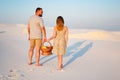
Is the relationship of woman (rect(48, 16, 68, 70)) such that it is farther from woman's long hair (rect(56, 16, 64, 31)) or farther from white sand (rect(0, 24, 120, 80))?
white sand (rect(0, 24, 120, 80))

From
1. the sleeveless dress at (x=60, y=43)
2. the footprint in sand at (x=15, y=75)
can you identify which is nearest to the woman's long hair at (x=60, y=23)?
the sleeveless dress at (x=60, y=43)

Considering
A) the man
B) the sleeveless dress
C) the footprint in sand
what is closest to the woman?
the sleeveless dress

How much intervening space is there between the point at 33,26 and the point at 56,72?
5.42 ft

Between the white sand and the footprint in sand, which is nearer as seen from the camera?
the footprint in sand

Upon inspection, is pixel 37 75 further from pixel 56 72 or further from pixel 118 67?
pixel 118 67

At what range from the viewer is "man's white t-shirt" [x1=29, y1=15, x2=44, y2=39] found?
870cm

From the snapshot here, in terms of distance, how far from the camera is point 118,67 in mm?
9750

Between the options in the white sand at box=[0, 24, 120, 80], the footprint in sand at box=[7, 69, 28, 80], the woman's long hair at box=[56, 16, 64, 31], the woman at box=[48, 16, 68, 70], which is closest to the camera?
the footprint in sand at box=[7, 69, 28, 80]

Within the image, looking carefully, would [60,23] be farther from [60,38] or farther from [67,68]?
[67,68]

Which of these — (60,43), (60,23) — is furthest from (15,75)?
(60,23)

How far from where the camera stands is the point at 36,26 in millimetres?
8734

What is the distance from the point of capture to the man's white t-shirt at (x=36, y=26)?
8.70 metres

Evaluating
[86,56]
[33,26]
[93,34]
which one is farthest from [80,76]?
[93,34]

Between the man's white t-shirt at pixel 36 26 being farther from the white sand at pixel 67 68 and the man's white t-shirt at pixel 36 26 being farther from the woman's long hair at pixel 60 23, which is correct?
the white sand at pixel 67 68
